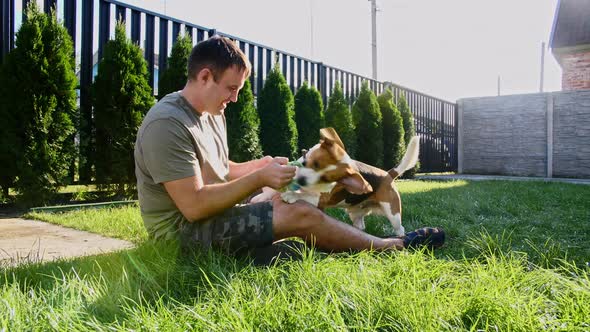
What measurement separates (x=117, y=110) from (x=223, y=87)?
366 cm

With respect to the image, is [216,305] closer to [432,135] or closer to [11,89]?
[11,89]

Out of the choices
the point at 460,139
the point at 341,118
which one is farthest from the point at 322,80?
the point at 460,139

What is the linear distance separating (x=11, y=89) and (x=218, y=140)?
329 cm

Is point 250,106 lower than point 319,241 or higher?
higher

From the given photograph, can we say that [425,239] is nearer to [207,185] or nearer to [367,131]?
[207,185]

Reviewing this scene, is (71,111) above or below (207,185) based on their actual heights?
above

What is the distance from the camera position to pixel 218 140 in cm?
265

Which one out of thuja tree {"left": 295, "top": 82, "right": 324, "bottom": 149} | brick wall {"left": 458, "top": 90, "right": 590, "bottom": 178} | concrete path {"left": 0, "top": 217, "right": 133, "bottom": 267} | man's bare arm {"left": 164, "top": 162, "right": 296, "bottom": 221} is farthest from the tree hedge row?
brick wall {"left": 458, "top": 90, "right": 590, "bottom": 178}

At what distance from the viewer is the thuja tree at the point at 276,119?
7.77 m

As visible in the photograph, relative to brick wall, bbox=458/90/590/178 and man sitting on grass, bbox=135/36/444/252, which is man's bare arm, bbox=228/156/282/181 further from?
brick wall, bbox=458/90/590/178

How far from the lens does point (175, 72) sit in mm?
6129

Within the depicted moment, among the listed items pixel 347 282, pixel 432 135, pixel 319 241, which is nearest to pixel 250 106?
pixel 319 241

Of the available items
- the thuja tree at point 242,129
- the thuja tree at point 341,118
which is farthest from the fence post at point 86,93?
the thuja tree at point 341,118

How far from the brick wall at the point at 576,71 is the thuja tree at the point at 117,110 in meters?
15.2
